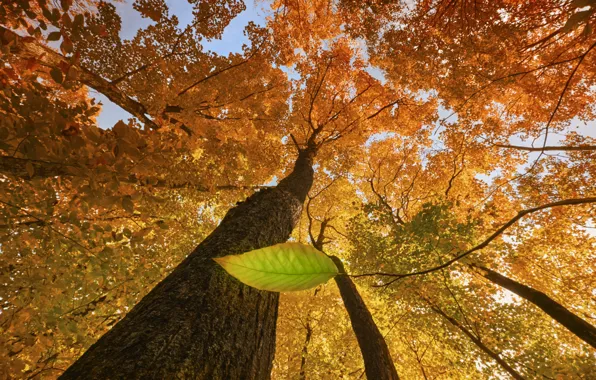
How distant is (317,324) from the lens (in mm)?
8766

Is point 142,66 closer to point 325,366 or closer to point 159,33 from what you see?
point 159,33

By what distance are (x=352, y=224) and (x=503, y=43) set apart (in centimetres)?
511

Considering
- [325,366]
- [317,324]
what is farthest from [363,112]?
[325,366]

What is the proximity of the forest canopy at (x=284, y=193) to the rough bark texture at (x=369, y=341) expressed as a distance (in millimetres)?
646

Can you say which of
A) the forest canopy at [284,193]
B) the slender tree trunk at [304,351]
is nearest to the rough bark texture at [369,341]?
the forest canopy at [284,193]

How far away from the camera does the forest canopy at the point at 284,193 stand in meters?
1.78

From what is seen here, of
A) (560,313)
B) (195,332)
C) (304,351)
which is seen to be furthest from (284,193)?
(304,351)

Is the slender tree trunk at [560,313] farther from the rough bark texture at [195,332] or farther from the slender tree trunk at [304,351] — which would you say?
the slender tree trunk at [304,351]

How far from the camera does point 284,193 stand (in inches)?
146

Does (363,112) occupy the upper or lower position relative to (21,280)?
upper

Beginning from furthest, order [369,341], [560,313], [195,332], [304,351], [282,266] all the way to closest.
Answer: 1. [304,351]
2. [369,341]
3. [560,313]
4. [195,332]
5. [282,266]

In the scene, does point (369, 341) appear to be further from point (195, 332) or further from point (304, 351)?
point (304, 351)

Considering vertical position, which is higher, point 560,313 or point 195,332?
point 560,313

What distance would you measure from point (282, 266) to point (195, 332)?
1.15 metres
